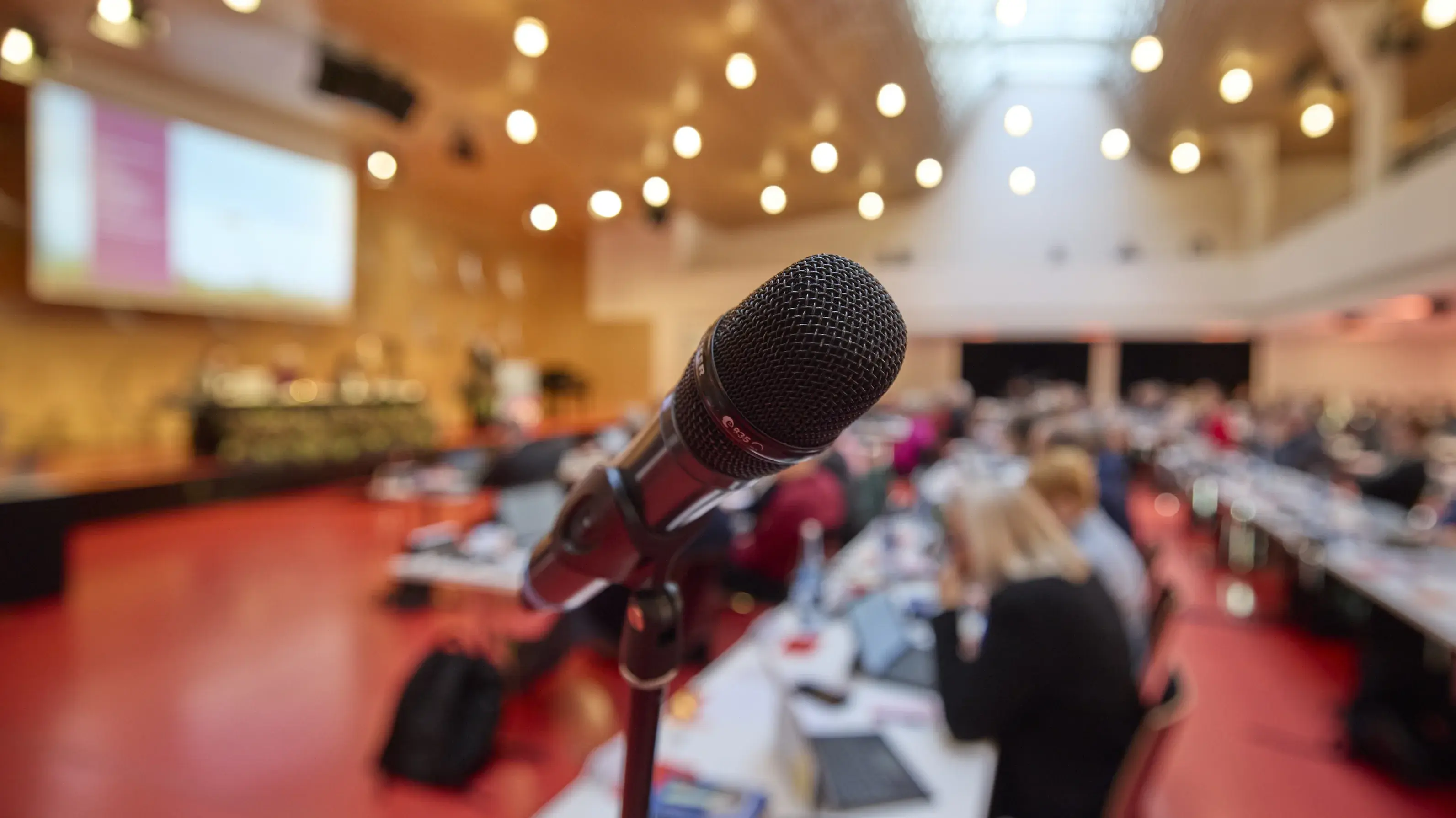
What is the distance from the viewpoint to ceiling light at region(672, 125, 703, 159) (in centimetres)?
905

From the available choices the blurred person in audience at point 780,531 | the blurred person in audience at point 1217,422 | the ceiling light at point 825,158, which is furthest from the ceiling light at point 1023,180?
the blurred person in audience at point 1217,422

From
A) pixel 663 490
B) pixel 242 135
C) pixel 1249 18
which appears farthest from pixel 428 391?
pixel 663 490

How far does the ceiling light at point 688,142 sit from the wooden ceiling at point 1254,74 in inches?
181

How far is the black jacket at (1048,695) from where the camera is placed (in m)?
1.75

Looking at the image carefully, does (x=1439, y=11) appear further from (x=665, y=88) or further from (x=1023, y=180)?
(x=665, y=88)

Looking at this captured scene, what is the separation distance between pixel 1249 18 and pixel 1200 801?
14.4ft

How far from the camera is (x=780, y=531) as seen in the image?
428cm

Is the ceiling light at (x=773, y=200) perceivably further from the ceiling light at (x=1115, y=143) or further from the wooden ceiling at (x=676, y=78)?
the ceiling light at (x=1115, y=143)

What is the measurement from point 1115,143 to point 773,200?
8.47 ft

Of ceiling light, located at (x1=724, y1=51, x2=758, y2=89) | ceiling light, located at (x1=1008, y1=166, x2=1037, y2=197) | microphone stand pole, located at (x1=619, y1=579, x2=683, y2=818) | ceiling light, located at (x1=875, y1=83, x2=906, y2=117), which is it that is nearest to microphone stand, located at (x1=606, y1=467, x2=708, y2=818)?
microphone stand pole, located at (x1=619, y1=579, x2=683, y2=818)

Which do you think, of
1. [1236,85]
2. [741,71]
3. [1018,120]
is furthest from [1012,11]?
[1236,85]

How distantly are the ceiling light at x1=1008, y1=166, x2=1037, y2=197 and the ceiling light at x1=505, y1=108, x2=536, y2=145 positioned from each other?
5970mm

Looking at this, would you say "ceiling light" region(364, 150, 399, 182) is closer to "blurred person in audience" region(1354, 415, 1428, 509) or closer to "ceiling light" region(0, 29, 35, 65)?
"ceiling light" region(0, 29, 35, 65)

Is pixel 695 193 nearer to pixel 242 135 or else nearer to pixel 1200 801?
pixel 242 135
